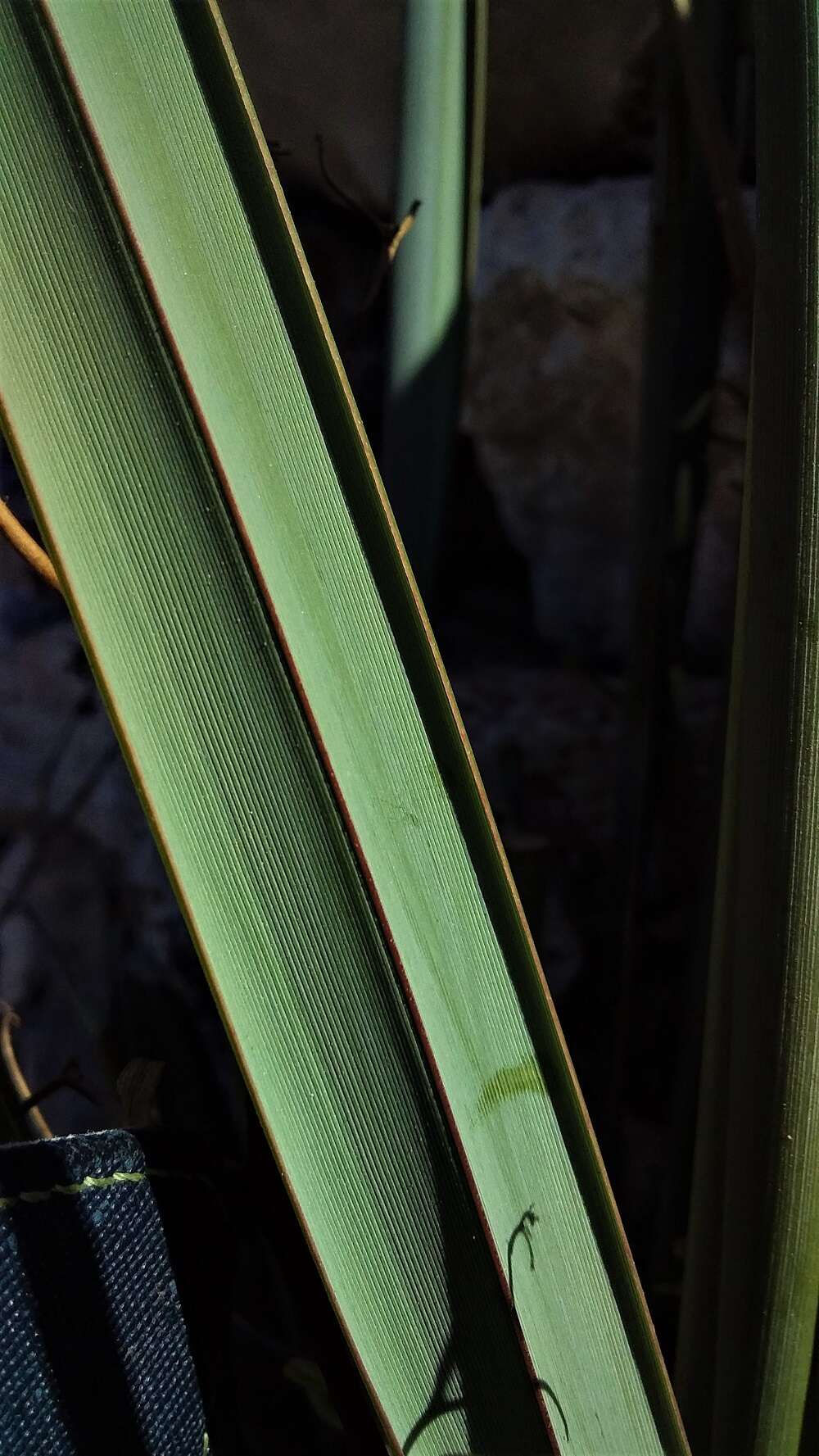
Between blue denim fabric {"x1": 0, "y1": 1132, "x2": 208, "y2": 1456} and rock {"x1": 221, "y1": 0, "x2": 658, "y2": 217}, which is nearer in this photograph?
blue denim fabric {"x1": 0, "y1": 1132, "x2": 208, "y2": 1456}

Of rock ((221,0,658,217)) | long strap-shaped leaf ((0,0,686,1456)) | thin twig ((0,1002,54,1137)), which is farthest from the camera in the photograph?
rock ((221,0,658,217))

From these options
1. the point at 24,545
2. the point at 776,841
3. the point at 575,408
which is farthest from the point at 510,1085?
the point at 575,408

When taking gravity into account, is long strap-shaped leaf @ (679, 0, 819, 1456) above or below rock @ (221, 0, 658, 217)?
below

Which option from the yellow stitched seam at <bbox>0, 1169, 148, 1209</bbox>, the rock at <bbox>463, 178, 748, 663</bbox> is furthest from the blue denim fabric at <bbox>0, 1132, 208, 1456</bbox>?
the rock at <bbox>463, 178, 748, 663</bbox>

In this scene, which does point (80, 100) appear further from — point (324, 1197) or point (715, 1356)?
point (715, 1356)

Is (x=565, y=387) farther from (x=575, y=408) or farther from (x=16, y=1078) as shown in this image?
(x=16, y=1078)

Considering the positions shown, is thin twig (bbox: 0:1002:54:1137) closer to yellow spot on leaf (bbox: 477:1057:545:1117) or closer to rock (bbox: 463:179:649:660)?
yellow spot on leaf (bbox: 477:1057:545:1117)

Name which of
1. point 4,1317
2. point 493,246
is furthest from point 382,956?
point 493,246

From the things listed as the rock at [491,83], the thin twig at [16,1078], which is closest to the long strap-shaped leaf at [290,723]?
the thin twig at [16,1078]

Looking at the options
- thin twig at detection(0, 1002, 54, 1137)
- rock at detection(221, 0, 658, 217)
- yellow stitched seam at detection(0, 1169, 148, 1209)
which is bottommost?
thin twig at detection(0, 1002, 54, 1137)
